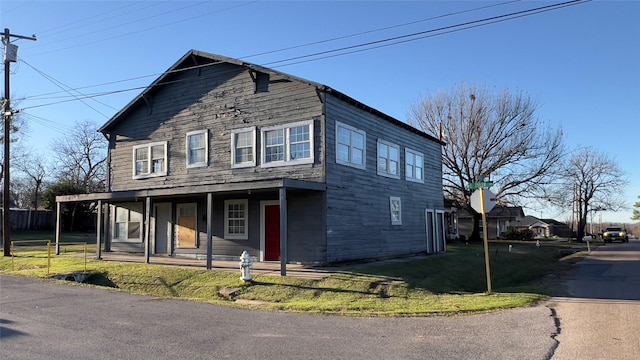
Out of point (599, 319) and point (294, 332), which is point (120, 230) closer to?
point (294, 332)

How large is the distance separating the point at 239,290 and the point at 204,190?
4732 millimetres

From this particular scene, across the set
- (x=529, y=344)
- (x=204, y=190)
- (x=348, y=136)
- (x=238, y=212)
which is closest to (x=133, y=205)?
(x=238, y=212)

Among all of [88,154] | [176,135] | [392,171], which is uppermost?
[88,154]

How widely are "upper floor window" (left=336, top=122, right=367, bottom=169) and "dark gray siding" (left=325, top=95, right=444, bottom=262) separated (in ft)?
0.76

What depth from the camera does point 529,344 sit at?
280 inches

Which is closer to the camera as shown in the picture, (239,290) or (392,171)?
(239,290)

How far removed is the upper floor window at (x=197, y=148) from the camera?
19531mm

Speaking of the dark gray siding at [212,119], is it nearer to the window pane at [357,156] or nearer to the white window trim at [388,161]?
the window pane at [357,156]

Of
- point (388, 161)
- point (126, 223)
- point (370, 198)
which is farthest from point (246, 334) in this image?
point (126, 223)

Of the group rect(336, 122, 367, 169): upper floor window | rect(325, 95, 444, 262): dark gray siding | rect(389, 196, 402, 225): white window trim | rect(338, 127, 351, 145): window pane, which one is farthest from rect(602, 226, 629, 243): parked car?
rect(338, 127, 351, 145): window pane

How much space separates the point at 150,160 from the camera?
69.9 ft

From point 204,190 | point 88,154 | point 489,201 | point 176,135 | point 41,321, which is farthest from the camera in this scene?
point 88,154

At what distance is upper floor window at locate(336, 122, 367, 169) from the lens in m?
17.3

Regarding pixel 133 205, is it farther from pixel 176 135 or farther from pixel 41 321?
pixel 41 321
